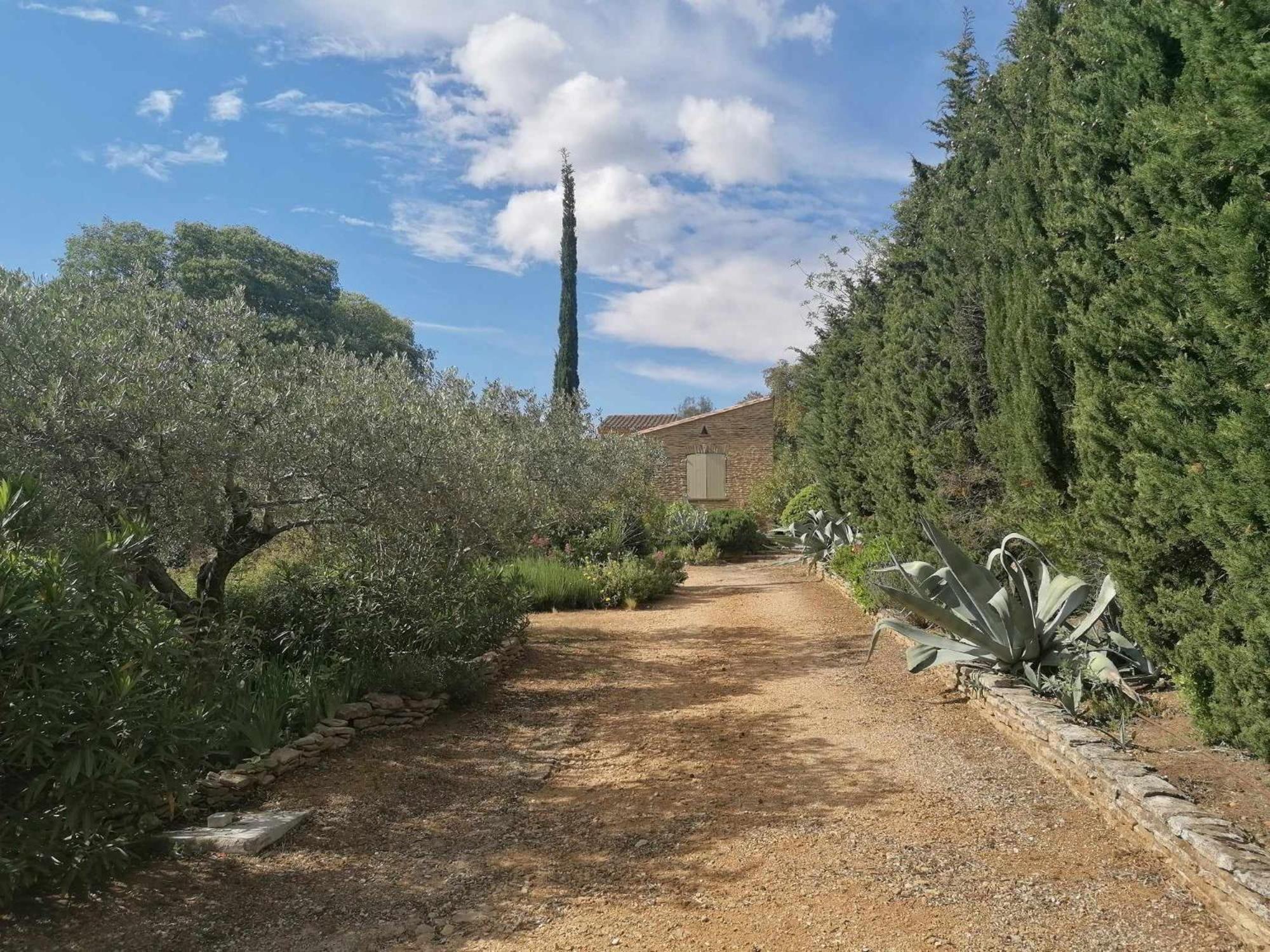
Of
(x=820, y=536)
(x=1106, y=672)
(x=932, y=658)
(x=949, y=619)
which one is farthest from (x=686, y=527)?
(x=1106, y=672)

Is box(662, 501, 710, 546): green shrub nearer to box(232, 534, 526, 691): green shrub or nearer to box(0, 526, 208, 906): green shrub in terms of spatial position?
box(232, 534, 526, 691): green shrub

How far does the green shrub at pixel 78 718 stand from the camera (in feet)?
8.99

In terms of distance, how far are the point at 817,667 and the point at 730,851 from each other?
145 inches

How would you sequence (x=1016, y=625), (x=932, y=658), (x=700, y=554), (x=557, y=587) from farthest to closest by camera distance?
(x=700, y=554) < (x=557, y=587) < (x=932, y=658) < (x=1016, y=625)

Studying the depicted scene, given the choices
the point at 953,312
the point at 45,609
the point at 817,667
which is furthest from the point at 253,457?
the point at 953,312

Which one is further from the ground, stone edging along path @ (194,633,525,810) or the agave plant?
the agave plant

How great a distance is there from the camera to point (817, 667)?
7.06 meters

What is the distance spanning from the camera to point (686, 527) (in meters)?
18.9

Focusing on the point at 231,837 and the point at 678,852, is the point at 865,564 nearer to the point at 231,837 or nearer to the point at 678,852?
the point at 678,852

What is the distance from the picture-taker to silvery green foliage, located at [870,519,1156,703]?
17.0 ft

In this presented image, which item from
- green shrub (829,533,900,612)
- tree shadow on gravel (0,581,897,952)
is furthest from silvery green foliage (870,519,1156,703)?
green shrub (829,533,900,612)

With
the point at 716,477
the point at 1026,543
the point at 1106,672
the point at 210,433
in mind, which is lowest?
the point at 1106,672

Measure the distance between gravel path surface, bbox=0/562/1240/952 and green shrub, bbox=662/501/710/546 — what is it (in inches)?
477

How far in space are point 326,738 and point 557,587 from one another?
242 inches
